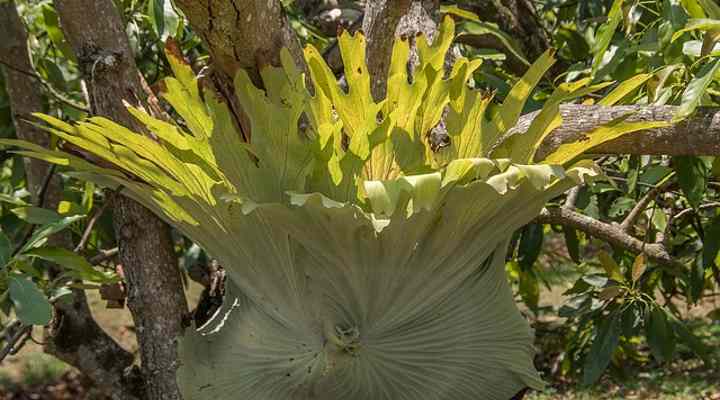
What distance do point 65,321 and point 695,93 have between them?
136 centimetres

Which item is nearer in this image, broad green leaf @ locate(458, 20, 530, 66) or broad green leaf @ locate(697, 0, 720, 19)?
broad green leaf @ locate(697, 0, 720, 19)

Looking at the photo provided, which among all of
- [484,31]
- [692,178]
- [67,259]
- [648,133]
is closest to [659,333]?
[692,178]

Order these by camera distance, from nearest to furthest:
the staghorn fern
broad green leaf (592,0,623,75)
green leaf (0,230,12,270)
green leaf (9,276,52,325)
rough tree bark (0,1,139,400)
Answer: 1. the staghorn fern
2. green leaf (9,276,52,325)
3. green leaf (0,230,12,270)
4. broad green leaf (592,0,623,75)
5. rough tree bark (0,1,139,400)

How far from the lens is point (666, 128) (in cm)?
158

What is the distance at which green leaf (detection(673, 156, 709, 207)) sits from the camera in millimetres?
1941

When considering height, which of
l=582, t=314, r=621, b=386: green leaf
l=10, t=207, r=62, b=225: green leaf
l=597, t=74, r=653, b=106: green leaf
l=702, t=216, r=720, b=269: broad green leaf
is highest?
l=10, t=207, r=62, b=225: green leaf

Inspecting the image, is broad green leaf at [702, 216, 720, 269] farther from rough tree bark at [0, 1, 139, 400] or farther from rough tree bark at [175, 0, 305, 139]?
rough tree bark at [0, 1, 139, 400]

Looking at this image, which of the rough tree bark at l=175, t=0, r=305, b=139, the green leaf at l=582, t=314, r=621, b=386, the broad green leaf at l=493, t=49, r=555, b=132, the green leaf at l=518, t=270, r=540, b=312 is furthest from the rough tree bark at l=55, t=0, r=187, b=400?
the green leaf at l=518, t=270, r=540, b=312

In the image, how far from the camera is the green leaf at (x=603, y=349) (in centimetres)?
240

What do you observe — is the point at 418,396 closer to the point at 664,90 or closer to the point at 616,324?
the point at 664,90

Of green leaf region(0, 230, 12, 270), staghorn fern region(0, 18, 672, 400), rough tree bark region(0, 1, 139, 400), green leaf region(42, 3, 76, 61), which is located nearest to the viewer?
staghorn fern region(0, 18, 672, 400)

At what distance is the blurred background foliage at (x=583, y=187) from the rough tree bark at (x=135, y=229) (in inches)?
2.7

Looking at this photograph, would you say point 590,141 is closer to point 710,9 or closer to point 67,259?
point 710,9

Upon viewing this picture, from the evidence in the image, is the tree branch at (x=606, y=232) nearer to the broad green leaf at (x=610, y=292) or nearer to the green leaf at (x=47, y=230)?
the broad green leaf at (x=610, y=292)
